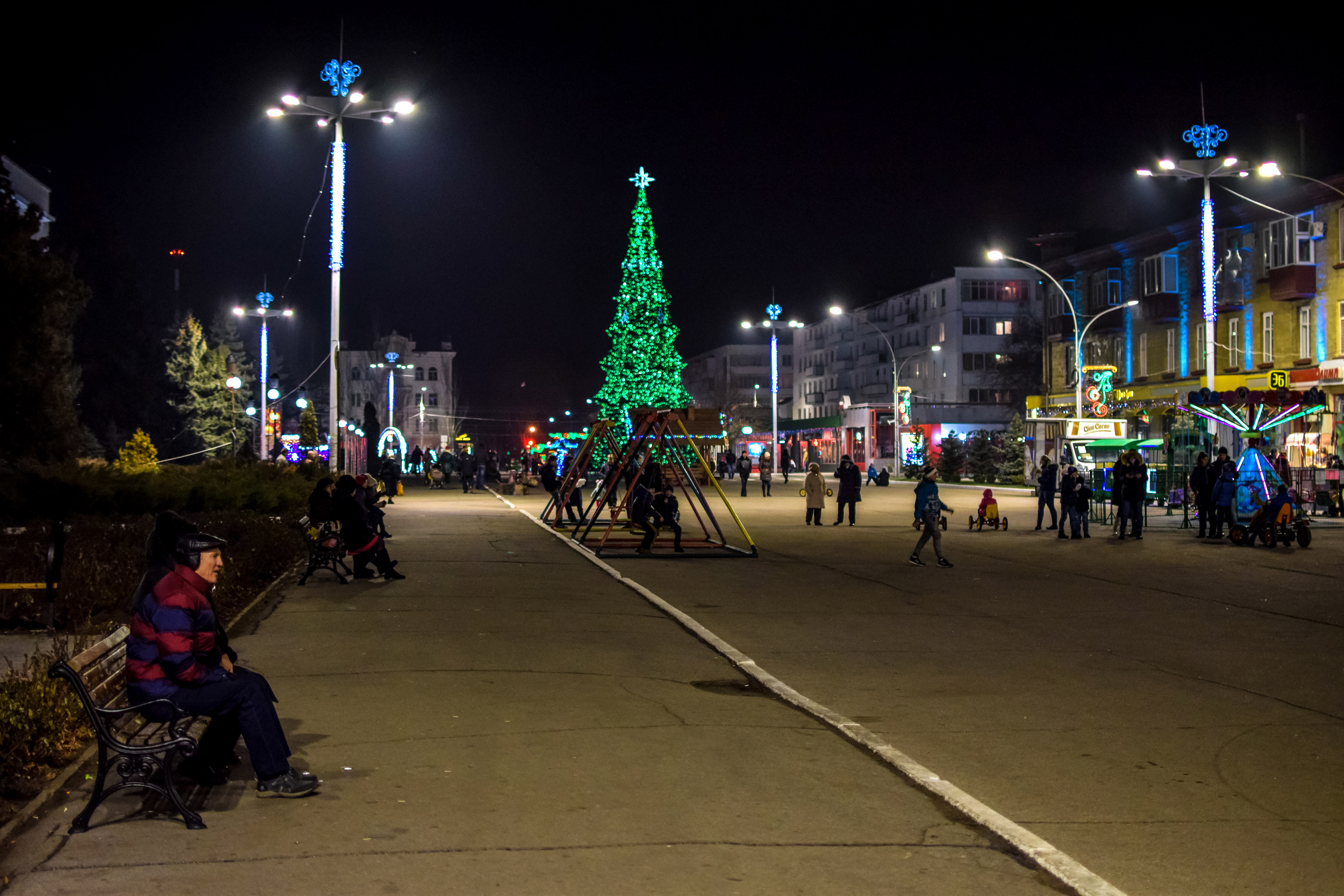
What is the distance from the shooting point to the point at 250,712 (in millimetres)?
6238

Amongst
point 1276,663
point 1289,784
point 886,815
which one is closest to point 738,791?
point 886,815

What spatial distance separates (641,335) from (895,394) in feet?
50.7

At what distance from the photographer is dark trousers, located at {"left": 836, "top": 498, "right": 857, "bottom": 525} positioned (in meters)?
30.5

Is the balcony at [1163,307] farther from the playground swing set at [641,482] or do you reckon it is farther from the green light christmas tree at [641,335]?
the playground swing set at [641,482]

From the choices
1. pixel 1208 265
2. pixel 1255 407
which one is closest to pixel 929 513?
pixel 1255 407

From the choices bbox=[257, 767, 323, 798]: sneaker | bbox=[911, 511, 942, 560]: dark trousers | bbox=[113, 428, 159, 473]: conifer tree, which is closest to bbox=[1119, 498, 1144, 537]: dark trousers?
bbox=[911, 511, 942, 560]: dark trousers

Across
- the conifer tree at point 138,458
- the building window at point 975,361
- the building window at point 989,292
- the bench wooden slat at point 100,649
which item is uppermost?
the building window at point 989,292

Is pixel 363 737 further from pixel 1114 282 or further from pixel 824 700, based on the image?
pixel 1114 282

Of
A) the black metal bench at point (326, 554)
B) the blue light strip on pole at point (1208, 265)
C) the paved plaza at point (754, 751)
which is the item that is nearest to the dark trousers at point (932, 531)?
the paved plaza at point (754, 751)

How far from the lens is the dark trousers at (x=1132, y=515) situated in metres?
25.8

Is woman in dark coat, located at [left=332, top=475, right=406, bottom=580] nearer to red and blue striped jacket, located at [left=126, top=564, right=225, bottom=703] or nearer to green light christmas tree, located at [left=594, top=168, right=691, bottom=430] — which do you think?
red and blue striped jacket, located at [left=126, top=564, right=225, bottom=703]

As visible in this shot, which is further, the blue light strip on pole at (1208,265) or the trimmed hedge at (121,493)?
the blue light strip on pole at (1208,265)

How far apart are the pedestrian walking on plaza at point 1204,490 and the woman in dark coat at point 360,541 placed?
16838 mm

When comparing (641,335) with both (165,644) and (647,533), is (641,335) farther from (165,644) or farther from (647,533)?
(165,644)
